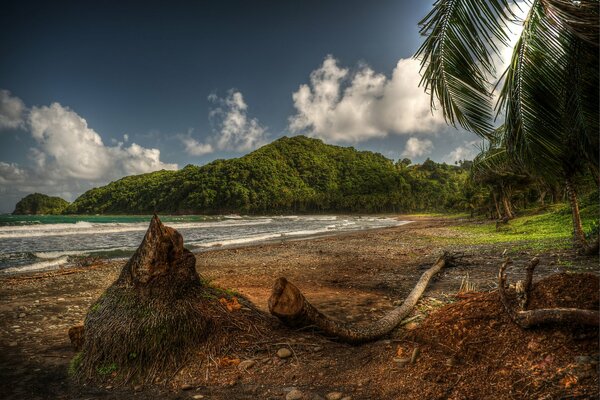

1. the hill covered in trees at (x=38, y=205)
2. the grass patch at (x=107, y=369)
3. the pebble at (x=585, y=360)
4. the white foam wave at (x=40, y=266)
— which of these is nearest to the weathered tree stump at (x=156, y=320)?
the grass patch at (x=107, y=369)

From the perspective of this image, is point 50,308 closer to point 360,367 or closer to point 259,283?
point 259,283

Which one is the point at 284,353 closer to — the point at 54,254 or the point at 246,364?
the point at 246,364

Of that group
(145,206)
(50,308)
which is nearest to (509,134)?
(50,308)

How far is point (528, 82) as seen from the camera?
3201 millimetres

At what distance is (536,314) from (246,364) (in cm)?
289

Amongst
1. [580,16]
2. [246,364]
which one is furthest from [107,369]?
[580,16]

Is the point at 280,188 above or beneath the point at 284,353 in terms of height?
above

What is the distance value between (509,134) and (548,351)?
227 centimetres

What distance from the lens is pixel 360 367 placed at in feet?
10.6

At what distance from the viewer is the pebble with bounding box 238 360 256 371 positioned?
343 cm

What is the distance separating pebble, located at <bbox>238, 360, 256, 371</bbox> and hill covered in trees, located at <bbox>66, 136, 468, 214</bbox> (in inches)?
4403

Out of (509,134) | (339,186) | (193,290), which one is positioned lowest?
(193,290)

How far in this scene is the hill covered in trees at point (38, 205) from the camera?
134 m

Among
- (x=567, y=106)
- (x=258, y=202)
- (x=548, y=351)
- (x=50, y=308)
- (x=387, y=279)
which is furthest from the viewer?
(x=258, y=202)
